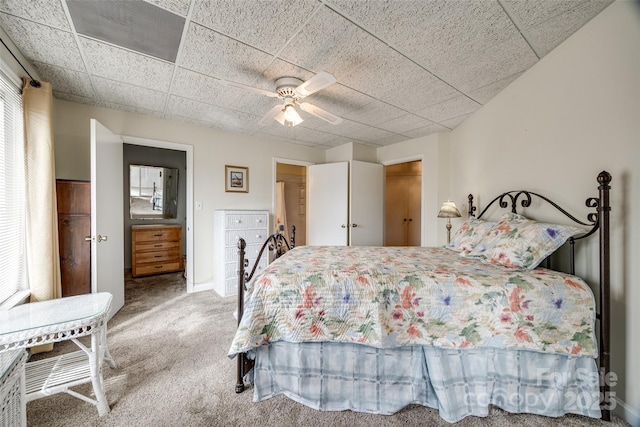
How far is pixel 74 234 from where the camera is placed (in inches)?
93.0

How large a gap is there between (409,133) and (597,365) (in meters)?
3.08

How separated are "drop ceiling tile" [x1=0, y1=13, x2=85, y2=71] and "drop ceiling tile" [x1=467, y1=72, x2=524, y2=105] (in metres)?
3.32

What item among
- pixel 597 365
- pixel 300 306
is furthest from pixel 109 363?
pixel 597 365

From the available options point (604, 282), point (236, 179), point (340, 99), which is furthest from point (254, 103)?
point (604, 282)

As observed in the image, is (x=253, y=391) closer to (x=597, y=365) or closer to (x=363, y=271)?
(x=363, y=271)

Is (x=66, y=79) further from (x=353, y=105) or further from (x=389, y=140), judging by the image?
(x=389, y=140)

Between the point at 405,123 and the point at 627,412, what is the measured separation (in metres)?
3.03

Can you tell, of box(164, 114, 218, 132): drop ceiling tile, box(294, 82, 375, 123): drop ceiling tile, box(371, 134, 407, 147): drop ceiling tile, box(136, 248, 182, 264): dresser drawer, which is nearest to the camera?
box(294, 82, 375, 123): drop ceiling tile

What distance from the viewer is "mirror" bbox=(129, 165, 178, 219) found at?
4.45 m

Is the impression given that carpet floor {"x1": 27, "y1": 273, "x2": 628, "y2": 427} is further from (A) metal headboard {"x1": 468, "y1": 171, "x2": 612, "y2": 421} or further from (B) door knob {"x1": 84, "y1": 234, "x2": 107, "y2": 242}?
(B) door knob {"x1": 84, "y1": 234, "x2": 107, "y2": 242}

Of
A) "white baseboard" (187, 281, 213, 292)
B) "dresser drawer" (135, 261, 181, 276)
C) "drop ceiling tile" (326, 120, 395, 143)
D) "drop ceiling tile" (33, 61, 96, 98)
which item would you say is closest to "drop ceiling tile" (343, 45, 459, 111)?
"drop ceiling tile" (326, 120, 395, 143)

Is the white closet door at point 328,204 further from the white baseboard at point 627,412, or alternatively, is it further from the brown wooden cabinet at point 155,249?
the white baseboard at point 627,412

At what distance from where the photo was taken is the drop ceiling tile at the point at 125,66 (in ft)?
5.92

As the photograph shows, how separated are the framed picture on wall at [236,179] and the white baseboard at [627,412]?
13.3 feet
